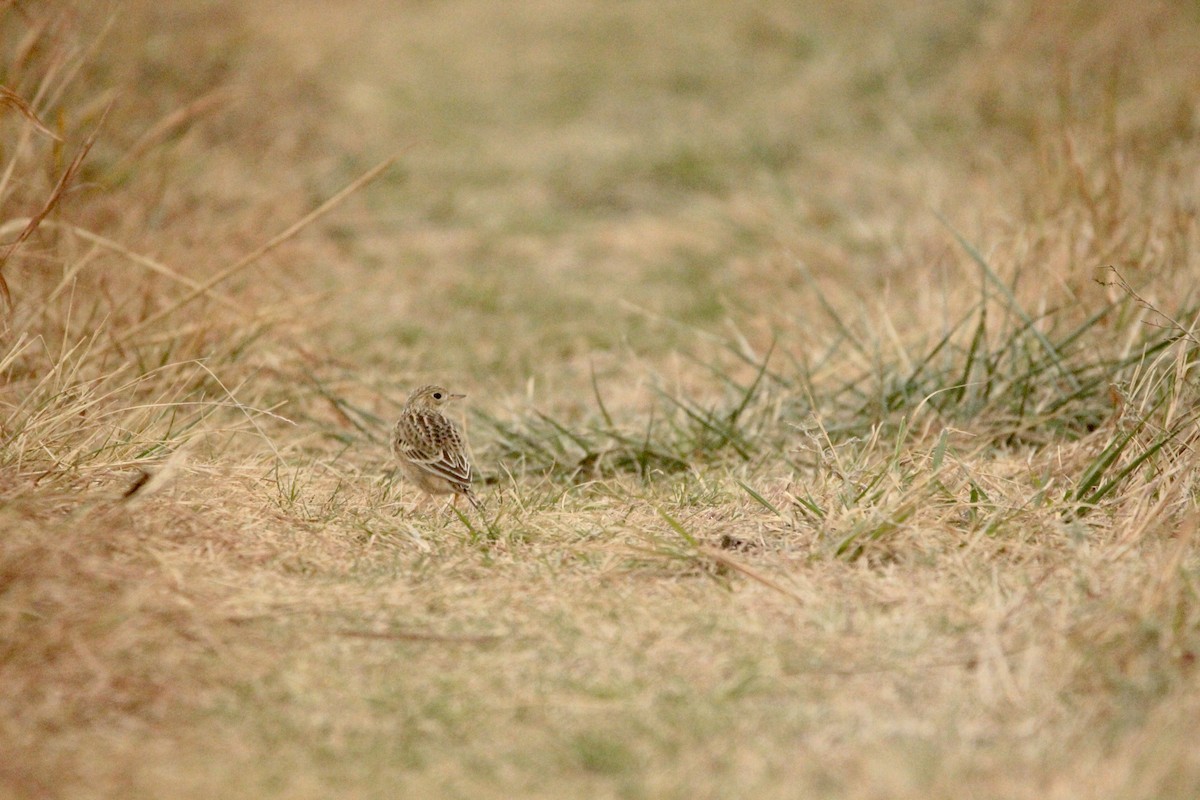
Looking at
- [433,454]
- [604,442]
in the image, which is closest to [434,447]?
[433,454]

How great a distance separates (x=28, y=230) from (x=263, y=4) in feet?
20.1

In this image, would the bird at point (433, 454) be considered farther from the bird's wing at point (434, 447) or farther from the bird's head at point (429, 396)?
the bird's head at point (429, 396)

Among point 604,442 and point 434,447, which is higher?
point 434,447

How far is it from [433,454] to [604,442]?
2.27 ft

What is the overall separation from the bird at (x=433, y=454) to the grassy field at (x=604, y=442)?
11 centimetres

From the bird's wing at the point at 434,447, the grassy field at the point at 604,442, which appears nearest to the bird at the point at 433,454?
the bird's wing at the point at 434,447

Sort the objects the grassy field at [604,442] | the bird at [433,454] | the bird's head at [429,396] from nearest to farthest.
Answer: the grassy field at [604,442] < the bird at [433,454] < the bird's head at [429,396]

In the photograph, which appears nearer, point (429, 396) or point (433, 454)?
point (433, 454)

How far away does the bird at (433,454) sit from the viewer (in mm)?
3559

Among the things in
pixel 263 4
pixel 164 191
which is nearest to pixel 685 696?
pixel 164 191

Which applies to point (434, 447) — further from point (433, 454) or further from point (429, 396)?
point (429, 396)

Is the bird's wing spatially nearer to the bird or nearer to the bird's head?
the bird

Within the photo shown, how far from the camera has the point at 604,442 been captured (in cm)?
411

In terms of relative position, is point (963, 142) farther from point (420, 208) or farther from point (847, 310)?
point (420, 208)
